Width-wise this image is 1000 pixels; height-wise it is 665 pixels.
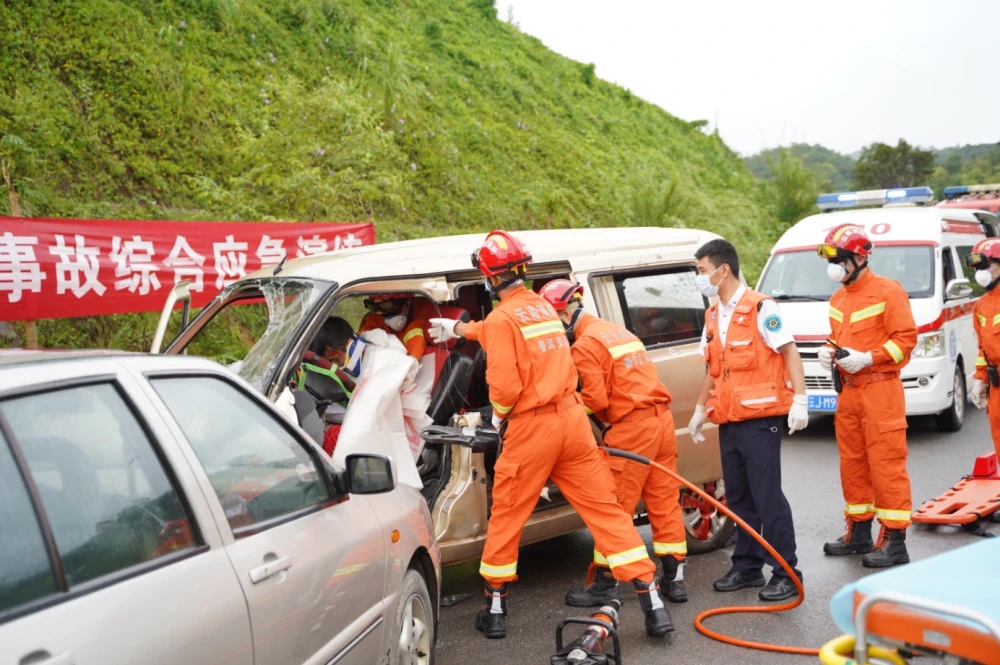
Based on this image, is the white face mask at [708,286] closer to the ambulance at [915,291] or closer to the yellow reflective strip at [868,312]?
the yellow reflective strip at [868,312]

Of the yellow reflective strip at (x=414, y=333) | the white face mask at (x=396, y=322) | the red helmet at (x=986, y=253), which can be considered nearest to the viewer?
the yellow reflective strip at (x=414, y=333)

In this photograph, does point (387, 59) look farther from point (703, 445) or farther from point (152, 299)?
point (703, 445)

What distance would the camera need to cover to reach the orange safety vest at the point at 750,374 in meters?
5.25

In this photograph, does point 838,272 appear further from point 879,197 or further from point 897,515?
point 879,197

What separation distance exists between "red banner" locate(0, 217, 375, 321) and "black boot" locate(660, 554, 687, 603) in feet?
17.9

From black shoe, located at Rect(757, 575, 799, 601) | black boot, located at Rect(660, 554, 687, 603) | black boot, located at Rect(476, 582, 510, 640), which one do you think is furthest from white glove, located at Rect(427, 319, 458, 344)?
black shoe, located at Rect(757, 575, 799, 601)

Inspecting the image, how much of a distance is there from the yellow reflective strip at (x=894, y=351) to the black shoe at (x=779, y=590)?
1516 mm

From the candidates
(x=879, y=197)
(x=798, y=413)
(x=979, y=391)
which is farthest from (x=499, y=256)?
(x=879, y=197)

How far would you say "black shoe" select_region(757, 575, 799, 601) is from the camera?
5.20 m

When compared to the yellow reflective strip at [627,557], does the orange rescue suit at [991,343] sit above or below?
above

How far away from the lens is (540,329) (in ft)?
15.4

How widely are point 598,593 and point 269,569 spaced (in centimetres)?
293

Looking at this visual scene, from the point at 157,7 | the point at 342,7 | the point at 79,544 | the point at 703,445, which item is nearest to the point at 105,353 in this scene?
the point at 79,544

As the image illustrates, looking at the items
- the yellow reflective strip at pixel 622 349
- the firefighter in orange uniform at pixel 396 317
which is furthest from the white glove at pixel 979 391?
the firefighter in orange uniform at pixel 396 317
